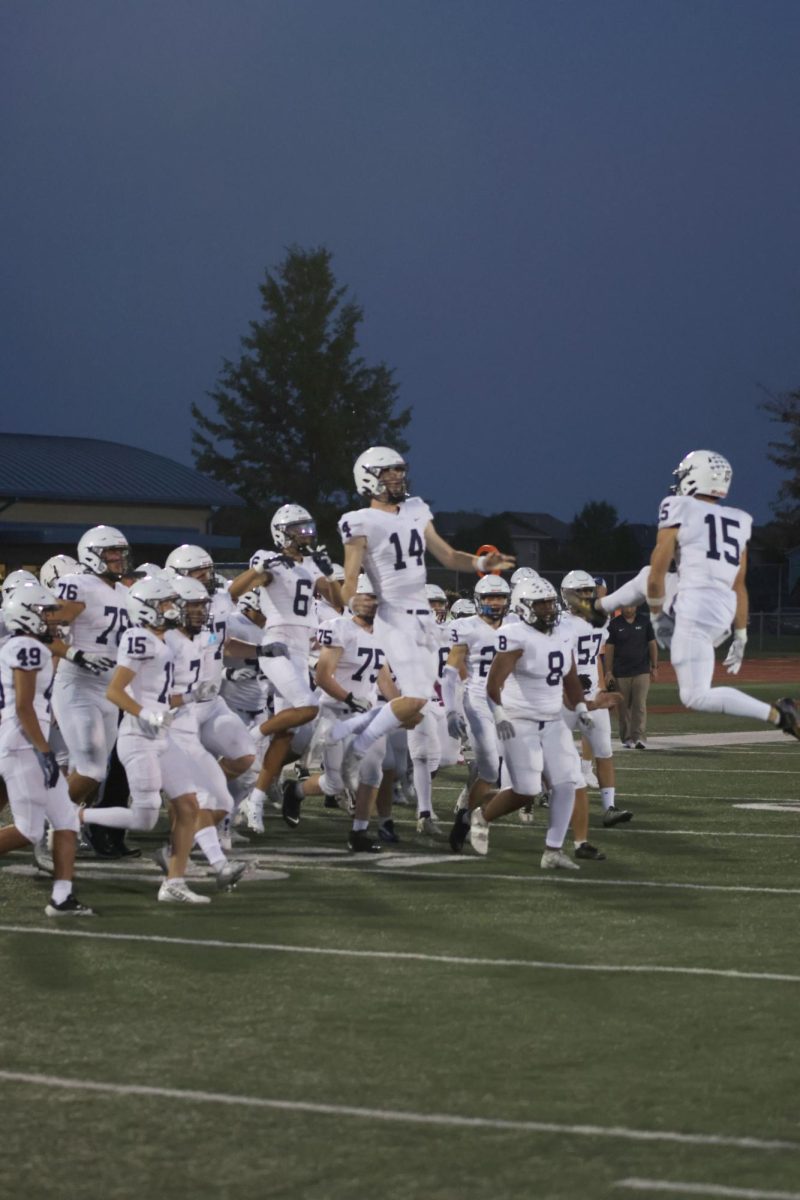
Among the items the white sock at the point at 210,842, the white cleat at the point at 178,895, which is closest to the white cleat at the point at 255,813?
the white sock at the point at 210,842

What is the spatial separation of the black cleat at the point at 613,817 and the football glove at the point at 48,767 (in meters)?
4.78

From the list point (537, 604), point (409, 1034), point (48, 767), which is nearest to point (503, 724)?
point (537, 604)

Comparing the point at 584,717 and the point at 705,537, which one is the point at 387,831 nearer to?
the point at 584,717

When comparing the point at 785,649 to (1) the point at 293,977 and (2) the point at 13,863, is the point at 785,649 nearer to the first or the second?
(2) the point at 13,863

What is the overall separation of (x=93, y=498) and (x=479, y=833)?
1493 inches

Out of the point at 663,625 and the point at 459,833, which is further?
the point at 459,833

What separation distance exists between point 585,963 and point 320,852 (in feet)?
12.4

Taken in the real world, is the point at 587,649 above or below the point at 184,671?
above

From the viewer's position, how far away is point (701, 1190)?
179 inches

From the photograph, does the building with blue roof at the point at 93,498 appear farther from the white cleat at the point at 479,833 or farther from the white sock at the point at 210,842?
the white sock at the point at 210,842

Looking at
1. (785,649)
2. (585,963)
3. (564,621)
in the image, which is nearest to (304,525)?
(564,621)

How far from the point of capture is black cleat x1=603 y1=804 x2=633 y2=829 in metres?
12.3

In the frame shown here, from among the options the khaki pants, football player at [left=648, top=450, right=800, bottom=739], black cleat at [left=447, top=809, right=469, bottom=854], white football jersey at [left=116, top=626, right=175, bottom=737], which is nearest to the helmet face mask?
white football jersey at [left=116, top=626, right=175, bottom=737]

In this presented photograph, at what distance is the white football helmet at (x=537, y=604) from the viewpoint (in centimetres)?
1036
